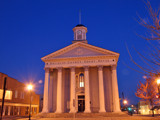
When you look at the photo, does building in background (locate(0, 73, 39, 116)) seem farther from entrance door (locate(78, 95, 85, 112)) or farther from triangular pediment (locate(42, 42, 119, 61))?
entrance door (locate(78, 95, 85, 112))

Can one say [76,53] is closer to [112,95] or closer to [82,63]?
[82,63]

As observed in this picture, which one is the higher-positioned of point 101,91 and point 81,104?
point 101,91

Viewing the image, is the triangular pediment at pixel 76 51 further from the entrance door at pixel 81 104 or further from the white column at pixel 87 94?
the entrance door at pixel 81 104

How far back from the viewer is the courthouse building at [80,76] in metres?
31.2

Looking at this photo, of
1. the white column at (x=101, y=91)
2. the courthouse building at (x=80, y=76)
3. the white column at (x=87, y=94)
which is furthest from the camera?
the courthouse building at (x=80, y=76)

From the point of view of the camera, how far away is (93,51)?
32.9 m

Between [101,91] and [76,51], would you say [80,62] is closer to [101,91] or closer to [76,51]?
[76,51]

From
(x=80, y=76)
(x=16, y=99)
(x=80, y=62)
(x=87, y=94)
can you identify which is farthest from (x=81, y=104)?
(x=16, y=99)

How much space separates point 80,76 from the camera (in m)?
35.2

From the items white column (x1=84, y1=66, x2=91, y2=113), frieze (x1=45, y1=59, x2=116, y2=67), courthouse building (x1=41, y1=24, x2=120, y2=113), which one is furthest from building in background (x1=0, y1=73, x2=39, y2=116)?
white column (x1=84, y1=66, x2=91, y2=113)

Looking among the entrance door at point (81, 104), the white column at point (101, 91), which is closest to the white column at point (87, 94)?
the white column at point (101, 91)

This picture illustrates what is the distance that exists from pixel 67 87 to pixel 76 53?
715 cm

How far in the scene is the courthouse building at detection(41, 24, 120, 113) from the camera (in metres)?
31.2

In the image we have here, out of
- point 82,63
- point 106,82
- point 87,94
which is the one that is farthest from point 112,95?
point 82,63
